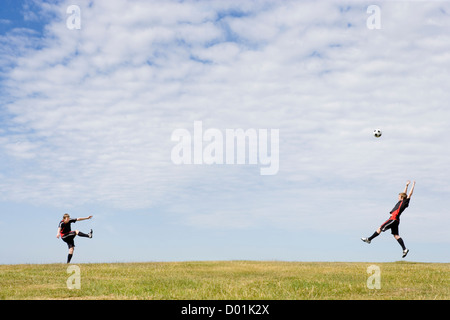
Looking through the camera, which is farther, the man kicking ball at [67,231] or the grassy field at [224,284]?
the man kicking ball at [67,231]

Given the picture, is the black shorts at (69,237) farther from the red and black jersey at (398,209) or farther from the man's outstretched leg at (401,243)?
the man's outstretched leg at (401,243)

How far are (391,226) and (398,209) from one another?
1.01 metres

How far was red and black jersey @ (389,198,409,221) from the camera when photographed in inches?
945

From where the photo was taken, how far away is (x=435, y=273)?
2106cm

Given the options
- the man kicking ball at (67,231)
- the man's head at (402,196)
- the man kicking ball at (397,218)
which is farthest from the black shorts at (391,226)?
the man kicking ball at (67,231)

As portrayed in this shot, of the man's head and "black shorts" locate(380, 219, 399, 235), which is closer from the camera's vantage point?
the man's head

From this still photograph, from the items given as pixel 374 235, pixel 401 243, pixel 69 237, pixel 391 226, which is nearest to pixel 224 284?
pixel 374 235

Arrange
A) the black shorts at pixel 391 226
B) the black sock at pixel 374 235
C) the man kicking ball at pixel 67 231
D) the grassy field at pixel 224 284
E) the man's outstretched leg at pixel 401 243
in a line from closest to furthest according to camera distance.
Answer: the grassy field at pixel 224 284
the man's outstretched leg at pixel 401 243
the black shorts at pixel 391 226
the black sock at pixel 374 235
the man kicking ball at pixel 67 231

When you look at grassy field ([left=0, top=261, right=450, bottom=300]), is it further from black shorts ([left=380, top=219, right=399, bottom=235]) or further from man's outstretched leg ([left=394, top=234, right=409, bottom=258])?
black shorts ([left=380, top=219, right=399, bottom=235])

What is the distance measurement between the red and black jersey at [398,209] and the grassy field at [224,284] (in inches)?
115

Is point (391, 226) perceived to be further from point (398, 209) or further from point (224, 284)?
point (224, 284)

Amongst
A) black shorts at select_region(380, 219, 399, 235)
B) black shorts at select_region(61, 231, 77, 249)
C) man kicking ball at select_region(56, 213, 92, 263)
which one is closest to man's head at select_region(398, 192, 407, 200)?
black shorts at select_region(380, 219, 399, 235)

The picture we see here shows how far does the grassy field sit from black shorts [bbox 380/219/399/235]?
2628 millimetres

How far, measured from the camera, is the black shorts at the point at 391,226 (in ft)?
80.1
